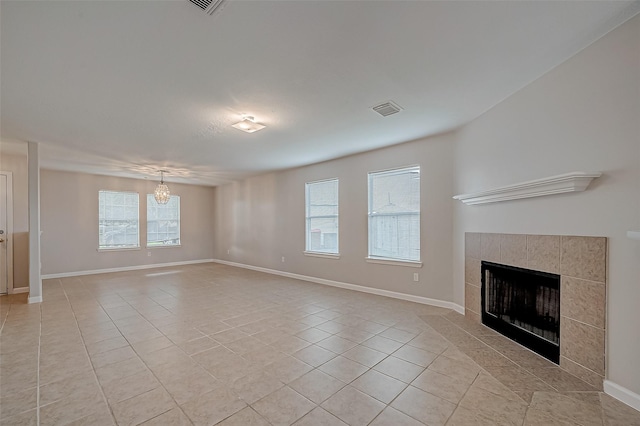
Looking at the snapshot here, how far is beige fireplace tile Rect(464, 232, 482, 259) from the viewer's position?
354 centimetres

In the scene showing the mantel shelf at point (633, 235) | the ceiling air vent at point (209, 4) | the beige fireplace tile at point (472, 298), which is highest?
the ceiling air vent at point (209, 4)

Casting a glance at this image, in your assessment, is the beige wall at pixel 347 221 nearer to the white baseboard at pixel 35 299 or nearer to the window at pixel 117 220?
the window at pixel 117 220

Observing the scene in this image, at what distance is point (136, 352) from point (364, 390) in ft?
7.26

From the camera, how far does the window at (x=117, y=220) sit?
7227 millimetres

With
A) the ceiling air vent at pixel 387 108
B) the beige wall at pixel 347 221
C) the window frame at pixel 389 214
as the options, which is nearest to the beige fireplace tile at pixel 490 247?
the beige wall at pixel 347 221

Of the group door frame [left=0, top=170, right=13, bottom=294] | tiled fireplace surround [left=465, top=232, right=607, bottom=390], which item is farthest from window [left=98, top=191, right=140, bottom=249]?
tiled fireplace surround [left=465, top=232, right=607, bottom=390]

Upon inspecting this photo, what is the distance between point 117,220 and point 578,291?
9108mm

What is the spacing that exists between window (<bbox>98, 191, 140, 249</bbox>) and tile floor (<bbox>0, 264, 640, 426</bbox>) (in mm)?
3371

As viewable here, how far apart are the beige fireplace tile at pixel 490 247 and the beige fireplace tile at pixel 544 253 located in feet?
1.35

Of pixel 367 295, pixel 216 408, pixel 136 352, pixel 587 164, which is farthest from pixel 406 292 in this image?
pixel 136 352

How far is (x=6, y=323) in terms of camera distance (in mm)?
3555

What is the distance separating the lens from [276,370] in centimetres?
241

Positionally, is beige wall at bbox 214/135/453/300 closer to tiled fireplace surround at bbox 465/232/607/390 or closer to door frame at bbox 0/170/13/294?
tiled fireplace surround at bbox 465/232/607/390

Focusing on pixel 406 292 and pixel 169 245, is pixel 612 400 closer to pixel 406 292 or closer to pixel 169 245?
pixel 406 292
